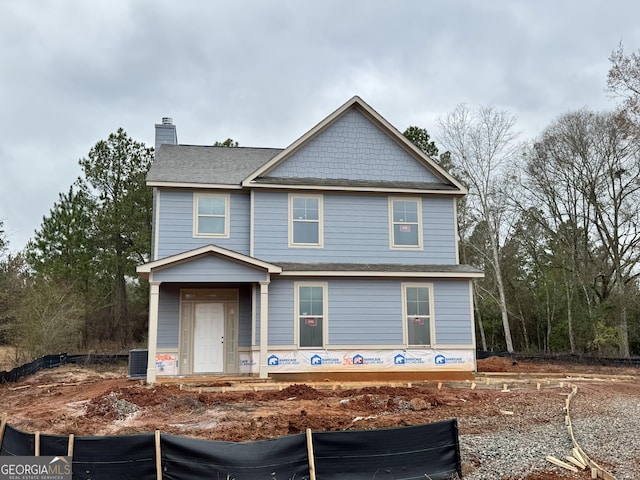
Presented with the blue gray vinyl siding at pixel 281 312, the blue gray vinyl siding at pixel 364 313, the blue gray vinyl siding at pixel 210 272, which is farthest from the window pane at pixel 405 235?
the blue gray vinyl siding at pixel 210 272

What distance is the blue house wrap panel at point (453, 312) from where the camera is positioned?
15.4m

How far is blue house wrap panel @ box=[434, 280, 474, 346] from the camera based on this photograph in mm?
15438

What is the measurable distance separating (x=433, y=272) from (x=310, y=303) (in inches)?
145

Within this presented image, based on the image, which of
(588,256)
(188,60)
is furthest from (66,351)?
(588,256)

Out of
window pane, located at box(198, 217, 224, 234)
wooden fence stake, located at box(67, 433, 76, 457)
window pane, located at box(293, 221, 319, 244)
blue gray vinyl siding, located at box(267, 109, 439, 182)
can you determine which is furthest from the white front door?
wooden fence stake, located at box(67, 433, 76, 457)

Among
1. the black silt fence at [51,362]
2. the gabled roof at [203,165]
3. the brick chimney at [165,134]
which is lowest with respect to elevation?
the black silt fence at [51,362]

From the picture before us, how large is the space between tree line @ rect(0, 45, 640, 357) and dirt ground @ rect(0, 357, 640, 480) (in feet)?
42.0

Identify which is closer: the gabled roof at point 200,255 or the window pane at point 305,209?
the gabled roof at point 200,255

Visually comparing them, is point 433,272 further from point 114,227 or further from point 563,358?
point 114,227

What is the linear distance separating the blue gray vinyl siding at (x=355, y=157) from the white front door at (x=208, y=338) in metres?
4.70

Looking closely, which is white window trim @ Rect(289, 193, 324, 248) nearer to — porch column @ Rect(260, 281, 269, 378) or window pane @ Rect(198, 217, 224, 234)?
Answer: porch column @ Rect(260, 281, 269, 378)

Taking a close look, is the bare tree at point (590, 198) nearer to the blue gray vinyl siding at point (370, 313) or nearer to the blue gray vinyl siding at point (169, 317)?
the blue gray vinyl siding at point (370, 313)

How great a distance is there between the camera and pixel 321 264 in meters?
15.3

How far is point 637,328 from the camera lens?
25.9 metres
